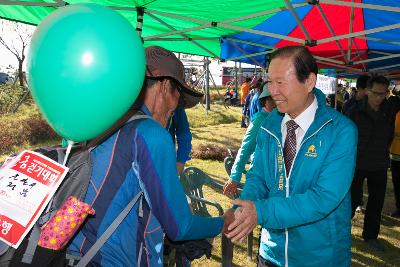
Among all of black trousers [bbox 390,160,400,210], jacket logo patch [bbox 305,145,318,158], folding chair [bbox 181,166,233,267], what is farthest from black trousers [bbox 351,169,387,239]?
jacket logo patch [bbox 305,145,318,158]

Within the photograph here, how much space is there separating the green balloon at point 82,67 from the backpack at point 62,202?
4.5 inches

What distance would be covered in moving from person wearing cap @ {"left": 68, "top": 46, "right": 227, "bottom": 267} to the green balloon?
0.46ft

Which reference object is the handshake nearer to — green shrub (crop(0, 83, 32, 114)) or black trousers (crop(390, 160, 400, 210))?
black trousers (crop(390, 160, 400, 210))

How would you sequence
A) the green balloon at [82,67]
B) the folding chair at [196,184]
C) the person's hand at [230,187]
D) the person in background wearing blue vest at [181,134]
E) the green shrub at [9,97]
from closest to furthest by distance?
the green balloon at [82,67] < the person's hand at [230,187] < the folding chair at [196,184] < the person in background wearing blue vest at [181,134] < the green shrub at [9,97]

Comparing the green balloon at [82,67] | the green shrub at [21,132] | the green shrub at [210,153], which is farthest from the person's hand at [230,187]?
the green shrub at [21,132]

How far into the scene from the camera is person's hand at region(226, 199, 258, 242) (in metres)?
1.87

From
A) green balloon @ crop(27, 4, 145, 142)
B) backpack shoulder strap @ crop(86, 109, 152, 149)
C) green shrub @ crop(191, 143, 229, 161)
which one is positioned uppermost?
green balloon @ crop(27, 4, 145, 142)

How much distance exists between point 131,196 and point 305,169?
3.04 feet

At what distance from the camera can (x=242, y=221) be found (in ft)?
6.15

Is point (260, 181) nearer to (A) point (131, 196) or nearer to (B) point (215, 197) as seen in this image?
(A) point (131, 196)

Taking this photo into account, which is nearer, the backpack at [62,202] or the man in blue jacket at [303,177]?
→ the backpack at [62,202]

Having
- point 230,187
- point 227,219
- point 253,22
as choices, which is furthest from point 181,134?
point 253,22

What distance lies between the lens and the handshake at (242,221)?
1865 millimetres

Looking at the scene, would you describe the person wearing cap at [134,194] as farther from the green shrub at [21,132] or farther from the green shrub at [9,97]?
the green shrub at [9,97]
